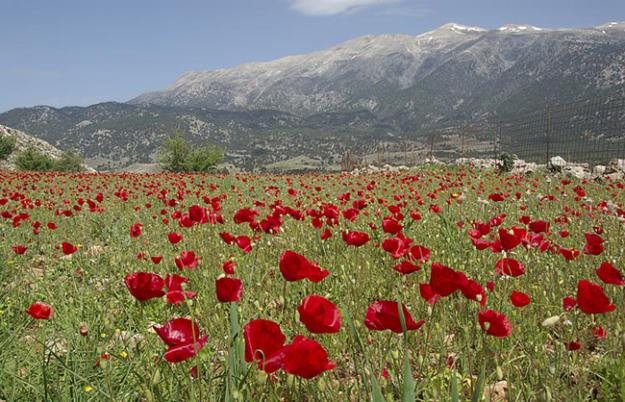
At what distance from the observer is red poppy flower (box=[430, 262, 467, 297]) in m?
1.93

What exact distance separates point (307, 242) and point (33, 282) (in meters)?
2.74

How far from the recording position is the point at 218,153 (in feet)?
135

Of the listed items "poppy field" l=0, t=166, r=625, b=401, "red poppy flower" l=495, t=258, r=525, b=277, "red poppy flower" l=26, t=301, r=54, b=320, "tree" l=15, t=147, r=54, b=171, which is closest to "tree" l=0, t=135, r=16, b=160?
"tree" l=15, t=147, r=54, b=171

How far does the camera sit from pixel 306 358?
128 cm

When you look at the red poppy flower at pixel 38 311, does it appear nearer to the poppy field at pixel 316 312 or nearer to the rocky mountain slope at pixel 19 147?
the poppy field at pixel 316 312

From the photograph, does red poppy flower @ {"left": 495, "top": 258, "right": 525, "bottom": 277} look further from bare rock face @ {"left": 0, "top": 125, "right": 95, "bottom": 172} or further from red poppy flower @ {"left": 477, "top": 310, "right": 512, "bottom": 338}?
bare rock face @ {"left": 0, "top": 125, "right": 95, "bottom": 172}

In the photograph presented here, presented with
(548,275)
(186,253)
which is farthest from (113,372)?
(548,275)

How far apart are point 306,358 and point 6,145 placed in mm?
51644

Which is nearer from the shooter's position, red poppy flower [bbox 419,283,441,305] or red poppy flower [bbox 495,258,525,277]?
red poppy flower [bbox 419,283,441,305]

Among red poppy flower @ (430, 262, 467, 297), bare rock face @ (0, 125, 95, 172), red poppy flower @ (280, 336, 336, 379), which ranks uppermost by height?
bare rock face @ (0, 125, 95, 172)

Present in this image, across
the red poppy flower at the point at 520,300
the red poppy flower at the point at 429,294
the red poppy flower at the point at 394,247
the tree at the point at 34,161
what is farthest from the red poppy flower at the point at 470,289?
the tree at the point at 34,161

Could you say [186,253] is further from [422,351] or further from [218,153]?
[218,153]

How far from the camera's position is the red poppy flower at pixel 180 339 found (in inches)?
58.6

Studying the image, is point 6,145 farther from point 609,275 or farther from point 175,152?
point 609,275
